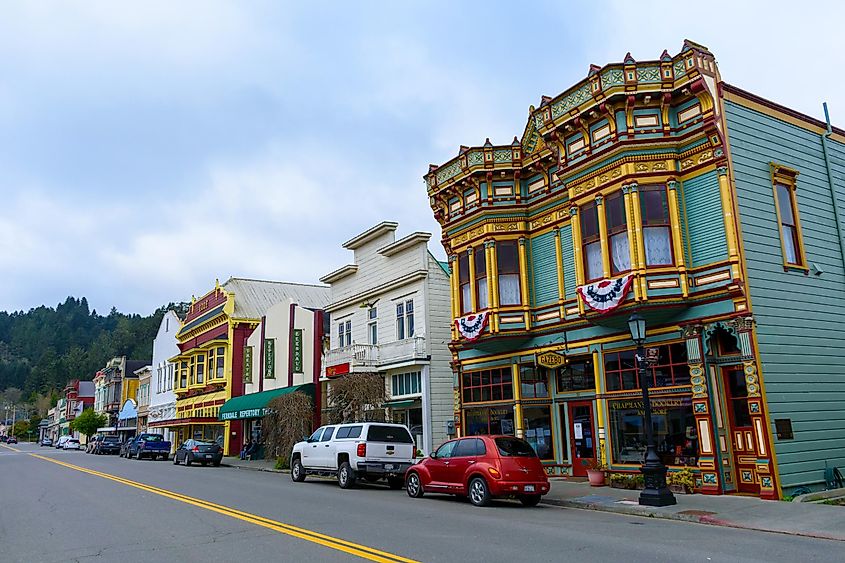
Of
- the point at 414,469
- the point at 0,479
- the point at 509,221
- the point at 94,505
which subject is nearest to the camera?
the point at 94,505

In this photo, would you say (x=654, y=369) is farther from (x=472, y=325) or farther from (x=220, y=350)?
(x=220, y=350)

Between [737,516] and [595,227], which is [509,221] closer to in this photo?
[595,227]

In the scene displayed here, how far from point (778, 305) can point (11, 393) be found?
705 feet

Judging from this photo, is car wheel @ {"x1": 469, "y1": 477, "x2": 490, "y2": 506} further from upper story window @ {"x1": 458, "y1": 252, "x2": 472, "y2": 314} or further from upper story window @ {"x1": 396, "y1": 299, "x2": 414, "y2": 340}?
upper story window @ {"x1": 396, "y1": 299, "x2": 414, "y2": 340}

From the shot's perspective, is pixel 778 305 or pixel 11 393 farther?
pixel 11 393

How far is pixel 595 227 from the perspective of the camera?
19.0 metres

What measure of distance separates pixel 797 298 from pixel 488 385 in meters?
9.57

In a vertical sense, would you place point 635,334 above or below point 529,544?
above

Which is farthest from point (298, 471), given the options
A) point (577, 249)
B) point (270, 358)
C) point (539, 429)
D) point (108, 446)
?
point (108, 446)

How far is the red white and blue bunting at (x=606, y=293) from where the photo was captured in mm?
17328

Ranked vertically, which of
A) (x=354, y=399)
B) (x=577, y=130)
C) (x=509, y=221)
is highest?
(x=577, y=130)

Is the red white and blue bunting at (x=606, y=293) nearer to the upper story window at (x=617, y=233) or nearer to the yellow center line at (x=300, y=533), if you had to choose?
the upper story window at (x=617, y=233)

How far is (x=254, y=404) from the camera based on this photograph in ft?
122

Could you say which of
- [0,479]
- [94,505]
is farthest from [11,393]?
[94,505]
